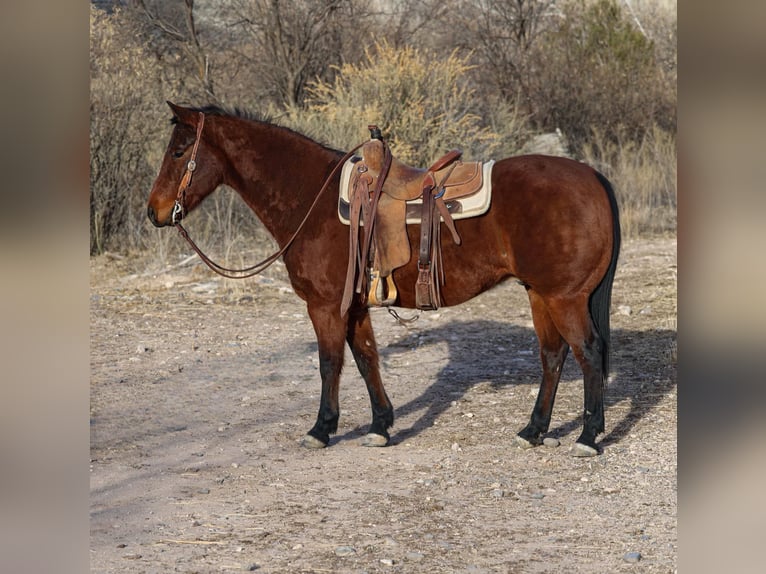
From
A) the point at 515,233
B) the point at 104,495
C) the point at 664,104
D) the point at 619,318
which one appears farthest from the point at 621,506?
the point at 664,104

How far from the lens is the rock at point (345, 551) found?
12.6ft

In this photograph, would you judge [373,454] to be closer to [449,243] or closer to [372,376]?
[372,376]

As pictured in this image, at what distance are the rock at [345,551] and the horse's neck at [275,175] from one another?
2.08m

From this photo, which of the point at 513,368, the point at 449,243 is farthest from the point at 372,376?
the point at 513,368

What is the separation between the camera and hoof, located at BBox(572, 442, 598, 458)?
5.20 metres

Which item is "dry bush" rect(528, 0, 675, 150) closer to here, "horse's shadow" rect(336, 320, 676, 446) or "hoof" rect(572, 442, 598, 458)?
"horse's shadow" rect(336, 320, 676, 446)

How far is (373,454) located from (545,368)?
117cm

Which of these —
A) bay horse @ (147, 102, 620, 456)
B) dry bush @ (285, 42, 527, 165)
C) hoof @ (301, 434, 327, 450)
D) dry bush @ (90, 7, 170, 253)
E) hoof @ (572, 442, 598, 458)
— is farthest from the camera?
dry bush @ (285, 42, 527, 165)

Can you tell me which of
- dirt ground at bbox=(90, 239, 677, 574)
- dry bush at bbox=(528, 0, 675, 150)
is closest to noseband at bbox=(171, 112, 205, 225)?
dirt ground at bbox=(90, 239, 677, 574)

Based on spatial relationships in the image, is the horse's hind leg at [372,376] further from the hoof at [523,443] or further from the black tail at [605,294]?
the black tail at [605,294]

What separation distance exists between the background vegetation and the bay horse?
574 cm

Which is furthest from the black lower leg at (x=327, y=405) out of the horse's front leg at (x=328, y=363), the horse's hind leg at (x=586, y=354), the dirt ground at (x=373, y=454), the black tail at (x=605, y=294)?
the black tail at (x=605, y=294)
